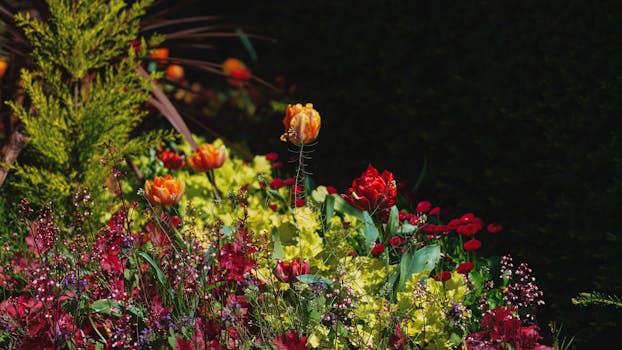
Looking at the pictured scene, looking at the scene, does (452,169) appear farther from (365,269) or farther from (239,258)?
(239,258)

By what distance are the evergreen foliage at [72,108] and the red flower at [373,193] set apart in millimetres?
1324

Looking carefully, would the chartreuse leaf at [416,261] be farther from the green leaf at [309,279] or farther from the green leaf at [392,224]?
the green leaf at [309,279]

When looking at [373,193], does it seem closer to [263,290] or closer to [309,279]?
[309,279]

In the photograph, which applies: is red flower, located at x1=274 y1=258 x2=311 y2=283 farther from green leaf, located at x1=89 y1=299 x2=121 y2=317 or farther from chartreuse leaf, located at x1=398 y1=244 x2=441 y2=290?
green leaf, located at x1=89 y1=299 x2=121 y2=317

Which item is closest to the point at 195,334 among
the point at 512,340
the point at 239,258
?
the point at 239,258

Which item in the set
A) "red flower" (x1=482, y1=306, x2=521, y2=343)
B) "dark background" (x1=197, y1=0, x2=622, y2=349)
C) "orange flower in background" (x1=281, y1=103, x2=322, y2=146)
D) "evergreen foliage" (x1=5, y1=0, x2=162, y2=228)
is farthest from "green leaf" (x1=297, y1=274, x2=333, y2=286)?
"evergreen foliage" (x1=5, y1=0, x2=162, y2=228)

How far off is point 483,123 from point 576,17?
622mm

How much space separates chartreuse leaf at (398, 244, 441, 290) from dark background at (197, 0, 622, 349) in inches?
23.5

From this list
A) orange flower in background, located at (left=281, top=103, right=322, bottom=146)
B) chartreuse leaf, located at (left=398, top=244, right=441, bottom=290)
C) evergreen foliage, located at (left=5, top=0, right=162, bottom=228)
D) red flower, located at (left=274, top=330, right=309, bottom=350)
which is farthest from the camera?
evergreen foliage, located at (left=5, top=0, right=162, bottom=228)

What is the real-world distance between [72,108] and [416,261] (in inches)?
68.3

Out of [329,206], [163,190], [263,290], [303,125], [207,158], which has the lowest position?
[263,290]

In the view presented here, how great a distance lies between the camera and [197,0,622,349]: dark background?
2746mm

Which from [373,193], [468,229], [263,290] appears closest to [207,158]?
[263,290]

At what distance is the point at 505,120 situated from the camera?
3076 mm
